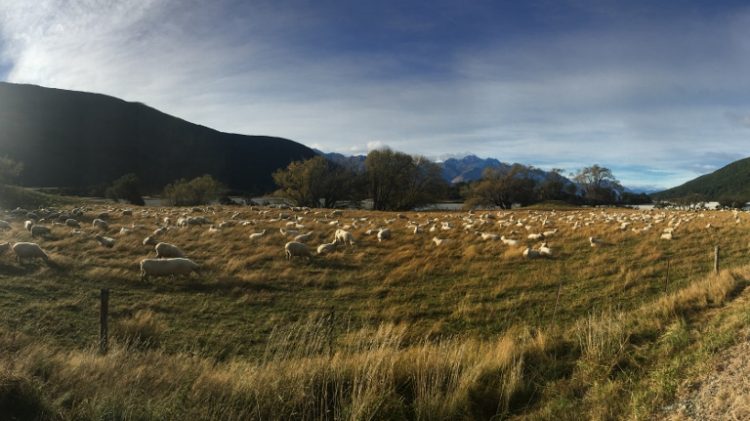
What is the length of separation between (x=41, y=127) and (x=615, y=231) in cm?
18084

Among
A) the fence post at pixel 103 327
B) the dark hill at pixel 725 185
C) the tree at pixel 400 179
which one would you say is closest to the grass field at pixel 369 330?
the fence post at pixel 103 327

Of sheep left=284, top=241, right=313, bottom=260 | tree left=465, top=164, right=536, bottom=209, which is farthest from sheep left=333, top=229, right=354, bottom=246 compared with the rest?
tree left=465, top=164, right=536, bottom=209

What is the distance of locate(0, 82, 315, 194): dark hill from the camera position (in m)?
128

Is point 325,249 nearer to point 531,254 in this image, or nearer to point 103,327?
point 531,254

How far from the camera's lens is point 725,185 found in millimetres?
175500

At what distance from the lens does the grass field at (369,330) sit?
14.7 ft

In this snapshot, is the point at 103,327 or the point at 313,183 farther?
the point at 313,183

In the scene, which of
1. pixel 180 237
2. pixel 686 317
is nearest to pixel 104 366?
pixel 686 317

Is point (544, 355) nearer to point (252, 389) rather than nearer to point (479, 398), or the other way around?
point (479, 398)

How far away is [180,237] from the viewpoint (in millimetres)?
20453

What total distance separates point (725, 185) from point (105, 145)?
26336 cm

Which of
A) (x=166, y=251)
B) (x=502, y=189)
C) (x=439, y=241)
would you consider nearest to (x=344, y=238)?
(x=439, y=241)

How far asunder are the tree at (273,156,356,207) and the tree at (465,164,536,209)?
28.7 meters

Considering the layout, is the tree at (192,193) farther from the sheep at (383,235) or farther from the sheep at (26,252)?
the sheep at (26,252)
